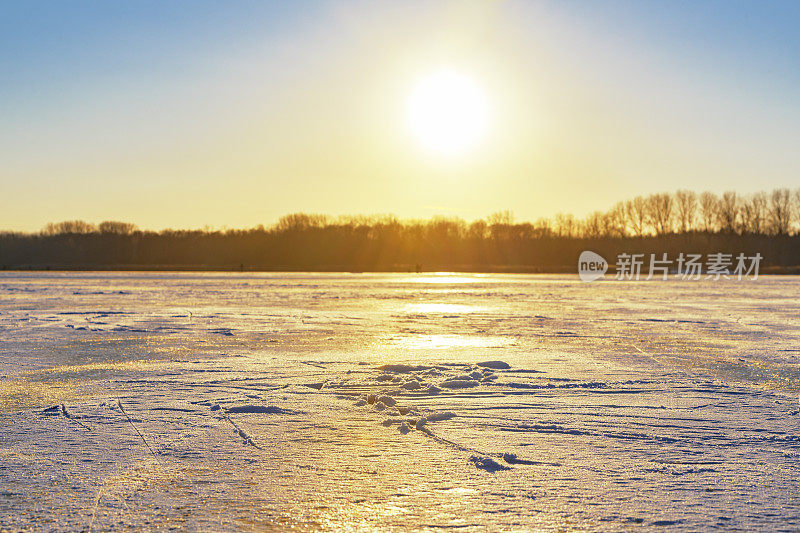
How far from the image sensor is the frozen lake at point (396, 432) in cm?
348

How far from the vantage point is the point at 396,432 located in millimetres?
4934

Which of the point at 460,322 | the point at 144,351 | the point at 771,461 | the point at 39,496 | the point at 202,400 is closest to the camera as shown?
the point at 39,496

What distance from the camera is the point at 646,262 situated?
240 ft

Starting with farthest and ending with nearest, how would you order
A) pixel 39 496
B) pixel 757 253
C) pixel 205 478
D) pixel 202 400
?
pixel 757 253, pixel 202 400, pixel 205 478, pixel 39 496

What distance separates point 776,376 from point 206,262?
77560mm

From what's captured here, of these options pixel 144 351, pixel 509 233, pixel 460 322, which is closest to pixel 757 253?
pixel 509 233

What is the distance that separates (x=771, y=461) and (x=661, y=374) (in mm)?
3202

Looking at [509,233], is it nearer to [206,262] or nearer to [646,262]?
[646,262]

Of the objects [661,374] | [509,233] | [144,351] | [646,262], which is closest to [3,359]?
[144,351]

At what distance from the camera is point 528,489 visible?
12.4 feet

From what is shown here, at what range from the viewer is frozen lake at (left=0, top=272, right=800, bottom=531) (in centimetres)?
348

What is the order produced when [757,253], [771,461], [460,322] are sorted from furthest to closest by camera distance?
[757,253]
[460,322]
[771,461]

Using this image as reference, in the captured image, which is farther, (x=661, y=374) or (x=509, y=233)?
(x=509, y=233)

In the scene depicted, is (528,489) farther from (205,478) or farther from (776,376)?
(776,376)
